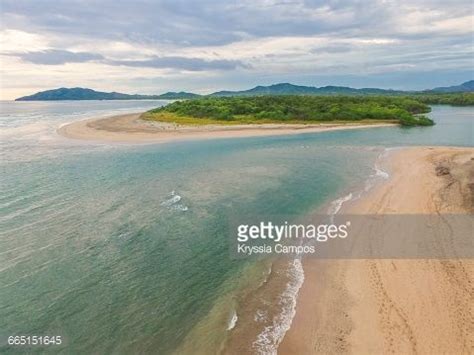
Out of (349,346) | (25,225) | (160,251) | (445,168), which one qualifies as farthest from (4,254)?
(445,168)

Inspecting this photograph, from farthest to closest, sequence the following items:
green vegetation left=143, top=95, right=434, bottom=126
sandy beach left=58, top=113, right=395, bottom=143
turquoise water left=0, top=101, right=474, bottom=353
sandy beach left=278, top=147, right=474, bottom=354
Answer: green vegetation left=143, top=95, right=434, bottom=126 < sandy beach left=58, top=113, right=395, bottom=143 < turquoise water left=0, top=101, right=474, bottom=353 < sandy beach left=278, top=147, right=474, bottom=354

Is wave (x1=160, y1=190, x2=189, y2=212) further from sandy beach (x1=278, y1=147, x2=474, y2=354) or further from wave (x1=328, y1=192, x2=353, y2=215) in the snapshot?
sandy beach (x1=278, y1=147, x2=474, y2=354)

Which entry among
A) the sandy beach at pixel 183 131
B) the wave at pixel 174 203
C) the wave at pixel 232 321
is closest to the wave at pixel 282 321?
the wave at pixel 232 321

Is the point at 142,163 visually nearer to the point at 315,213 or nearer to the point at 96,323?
the point at 315,213

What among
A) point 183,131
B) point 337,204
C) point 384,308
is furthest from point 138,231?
point 183,131

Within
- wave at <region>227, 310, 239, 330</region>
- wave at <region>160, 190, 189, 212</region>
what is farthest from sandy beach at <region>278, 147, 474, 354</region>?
wave at <region>160, 190, 189, 212</region>

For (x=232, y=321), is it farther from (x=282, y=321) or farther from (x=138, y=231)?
(x=138, y=231)

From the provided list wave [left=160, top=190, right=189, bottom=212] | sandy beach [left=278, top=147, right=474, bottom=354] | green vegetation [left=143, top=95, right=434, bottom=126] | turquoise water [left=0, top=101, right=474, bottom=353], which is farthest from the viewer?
green vegetation [left=143, top=95, right=434, bottom=126]
